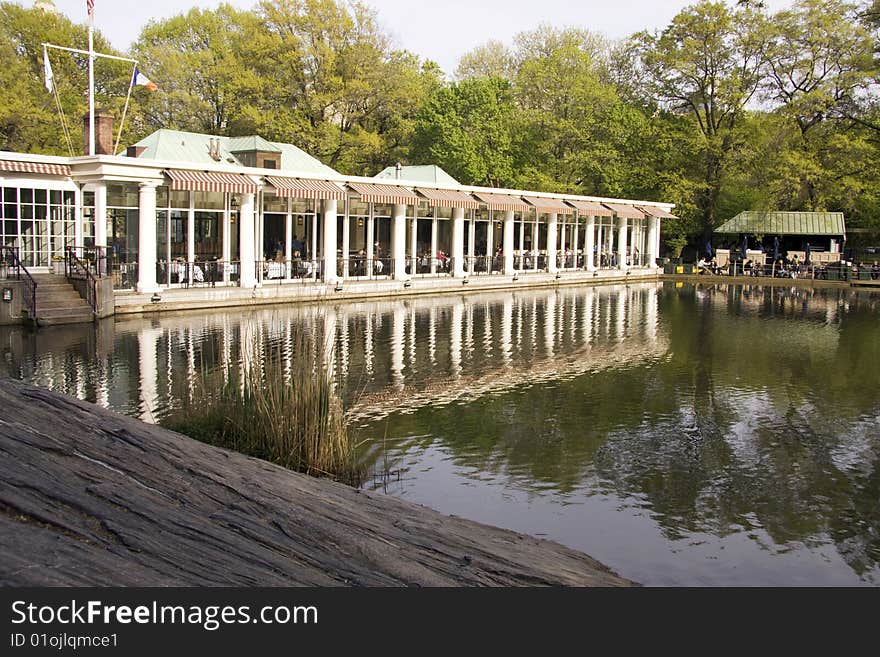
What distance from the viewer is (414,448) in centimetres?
1084

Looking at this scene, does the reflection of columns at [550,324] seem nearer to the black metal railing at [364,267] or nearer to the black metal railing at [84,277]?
the black metal railing at [364,267]

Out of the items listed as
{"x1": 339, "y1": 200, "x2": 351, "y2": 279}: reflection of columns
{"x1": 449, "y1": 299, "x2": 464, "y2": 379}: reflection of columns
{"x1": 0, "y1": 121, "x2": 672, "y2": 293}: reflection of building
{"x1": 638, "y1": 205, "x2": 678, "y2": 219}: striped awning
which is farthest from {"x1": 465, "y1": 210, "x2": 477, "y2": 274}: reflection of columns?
{"x1": 638, "y1": 205, "x2": 678, "y2": 219}: striped awning

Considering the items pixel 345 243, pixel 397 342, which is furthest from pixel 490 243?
pixel 397 342

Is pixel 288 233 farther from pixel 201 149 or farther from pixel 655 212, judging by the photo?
pixel 655 212

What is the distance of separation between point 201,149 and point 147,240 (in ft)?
32.6

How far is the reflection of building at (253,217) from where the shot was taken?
84.7 ft

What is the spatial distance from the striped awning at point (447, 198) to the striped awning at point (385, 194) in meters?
0.71

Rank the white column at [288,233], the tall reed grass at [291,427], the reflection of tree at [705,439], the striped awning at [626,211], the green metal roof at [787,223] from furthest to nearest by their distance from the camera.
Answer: the green metal roof at [787,223] < the striped awning at [626,211] < the white column at [288,233] < the tall reed grass at [291,427] < the reflection of tree at [705,439]

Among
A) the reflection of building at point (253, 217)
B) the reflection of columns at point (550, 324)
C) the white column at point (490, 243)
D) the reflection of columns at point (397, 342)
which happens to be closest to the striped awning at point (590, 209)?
the reflection of building at point (253, 217)

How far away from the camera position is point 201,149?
34.5 metres
